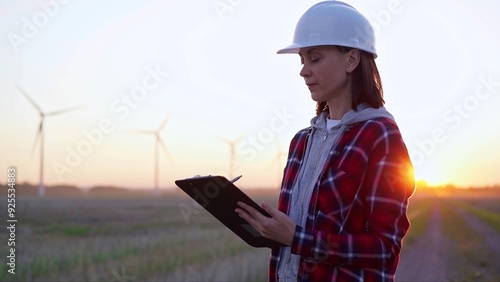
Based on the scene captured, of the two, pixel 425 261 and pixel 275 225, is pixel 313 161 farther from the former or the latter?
pixel 425 261

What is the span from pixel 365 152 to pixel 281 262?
0.57 meters

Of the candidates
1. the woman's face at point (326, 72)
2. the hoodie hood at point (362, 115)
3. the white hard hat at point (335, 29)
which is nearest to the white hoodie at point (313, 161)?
the hoodie hood at point (362, 115)

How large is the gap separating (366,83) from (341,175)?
0.40m

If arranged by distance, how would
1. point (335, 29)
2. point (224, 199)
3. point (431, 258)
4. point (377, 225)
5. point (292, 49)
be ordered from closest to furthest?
point (377, 225) < point (224, 199) < point (335, 29) < point (292, 49) < point (431, 258)

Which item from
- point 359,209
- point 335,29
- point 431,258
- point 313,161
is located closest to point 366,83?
point 335,29

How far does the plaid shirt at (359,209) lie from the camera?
2.80m

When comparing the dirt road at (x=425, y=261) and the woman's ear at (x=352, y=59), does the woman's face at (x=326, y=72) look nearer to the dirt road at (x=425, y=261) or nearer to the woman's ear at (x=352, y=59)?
the woman's ear at (x=352, y=59)

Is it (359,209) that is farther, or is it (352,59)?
(352,59)

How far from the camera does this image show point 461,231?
2633 cm

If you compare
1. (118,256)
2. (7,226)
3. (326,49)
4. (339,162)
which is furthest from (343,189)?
(118,256)

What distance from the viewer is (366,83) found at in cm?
307

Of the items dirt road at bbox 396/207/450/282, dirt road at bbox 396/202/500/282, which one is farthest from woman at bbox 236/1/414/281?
dirt road at bbox 396/207/450/282

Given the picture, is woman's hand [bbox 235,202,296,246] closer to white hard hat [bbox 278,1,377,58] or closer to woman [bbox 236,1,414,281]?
woman [bbox 236,1,414,281]

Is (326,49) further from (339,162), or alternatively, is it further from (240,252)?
(240,252)
